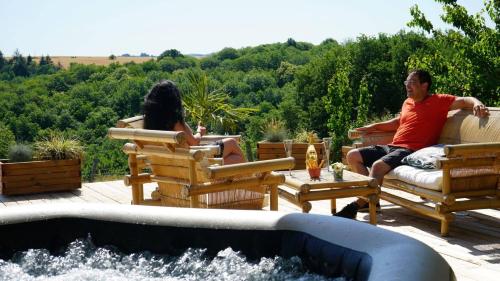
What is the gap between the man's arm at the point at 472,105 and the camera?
4.50 m

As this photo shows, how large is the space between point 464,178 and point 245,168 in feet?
4.62

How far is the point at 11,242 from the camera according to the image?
3055 mm

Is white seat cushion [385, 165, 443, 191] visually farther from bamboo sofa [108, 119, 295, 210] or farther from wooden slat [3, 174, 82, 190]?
wooden slat [3, 174, 82, 190]

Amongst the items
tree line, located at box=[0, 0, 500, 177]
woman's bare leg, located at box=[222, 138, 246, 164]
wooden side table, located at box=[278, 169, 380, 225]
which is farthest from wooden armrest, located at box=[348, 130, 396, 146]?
tree line, located at box=[0, 0, 500, 177]

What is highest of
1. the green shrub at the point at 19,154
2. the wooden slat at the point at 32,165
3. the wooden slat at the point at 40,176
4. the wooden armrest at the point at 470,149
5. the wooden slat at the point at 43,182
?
the wooden armrest at the point at 470,149

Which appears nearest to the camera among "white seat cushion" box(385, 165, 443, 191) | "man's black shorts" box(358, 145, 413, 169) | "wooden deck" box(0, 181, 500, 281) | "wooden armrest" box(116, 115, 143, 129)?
"wooden deck" box(0, 181, 500, 281)

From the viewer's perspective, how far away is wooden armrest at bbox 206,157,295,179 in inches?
150

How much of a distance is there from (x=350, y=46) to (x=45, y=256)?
3021 cm

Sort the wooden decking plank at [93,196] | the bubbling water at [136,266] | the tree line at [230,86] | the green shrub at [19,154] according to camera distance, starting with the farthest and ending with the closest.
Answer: the tree line at [230,86]
the green shrub at [19,154]
the wooden decking plank at [93,196]
the bubbling water at [136,266]

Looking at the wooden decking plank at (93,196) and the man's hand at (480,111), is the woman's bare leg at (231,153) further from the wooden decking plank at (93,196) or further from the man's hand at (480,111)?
the man's hand at (480,111)

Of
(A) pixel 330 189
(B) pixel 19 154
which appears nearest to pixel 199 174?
(A) pixel 330 189

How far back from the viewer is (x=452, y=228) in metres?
4.28

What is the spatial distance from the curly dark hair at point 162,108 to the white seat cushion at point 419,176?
1598 mm

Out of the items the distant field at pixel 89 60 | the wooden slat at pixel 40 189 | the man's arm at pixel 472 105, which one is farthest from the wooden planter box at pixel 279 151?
the distant field at pixel 89 60
